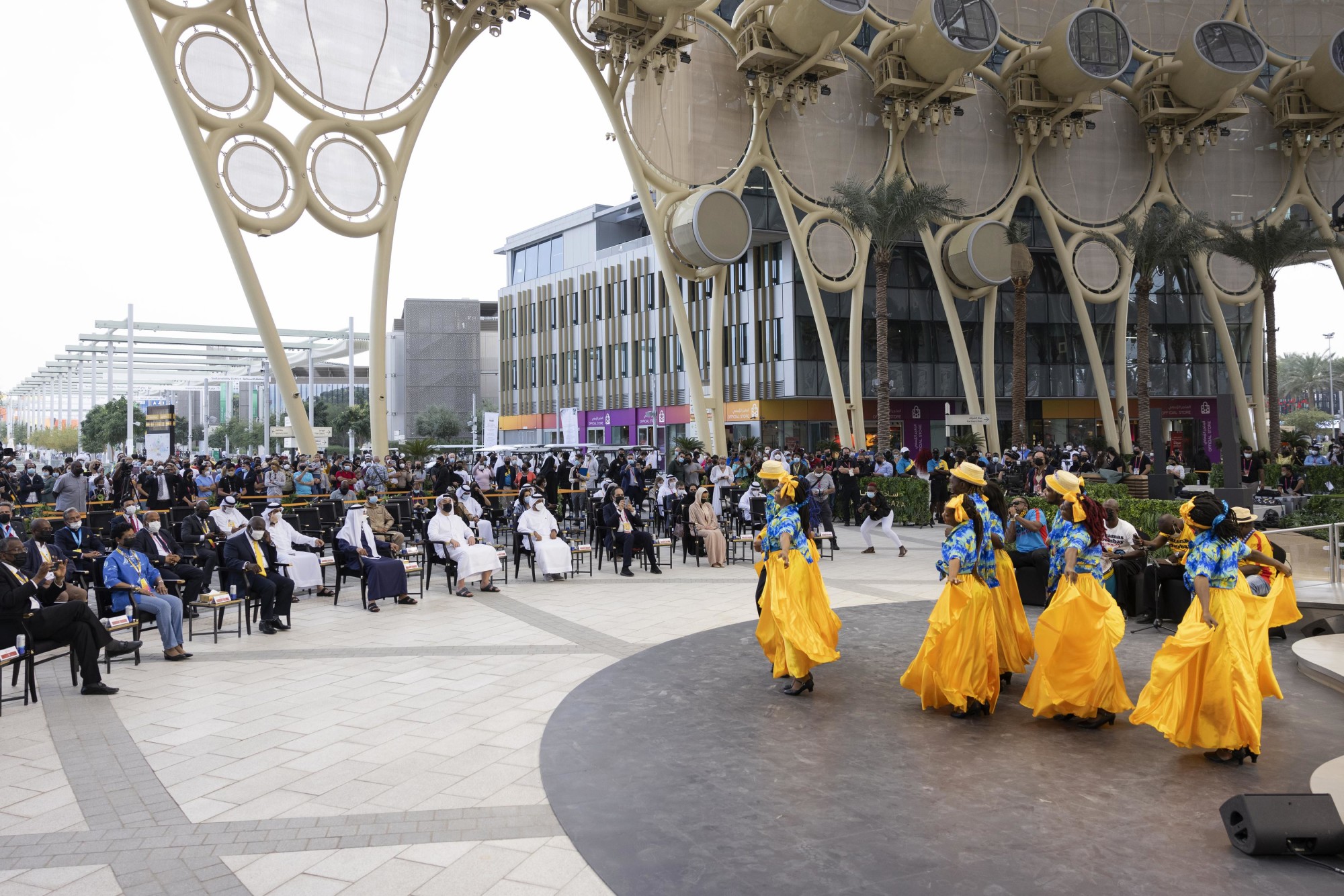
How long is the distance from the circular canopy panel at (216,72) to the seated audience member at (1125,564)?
21.6 metres

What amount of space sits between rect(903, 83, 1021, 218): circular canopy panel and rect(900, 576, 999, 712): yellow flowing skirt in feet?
107

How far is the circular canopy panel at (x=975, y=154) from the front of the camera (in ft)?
119

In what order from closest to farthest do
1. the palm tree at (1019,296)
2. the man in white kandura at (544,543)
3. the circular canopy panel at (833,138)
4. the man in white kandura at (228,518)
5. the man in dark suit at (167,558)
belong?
the man in dark suit at (167,558) → the man in white kandura at (228,518) → the man in white kandura at (544,543) → the circular canopy panel at (833,138) → the palm tree at (1019,296)

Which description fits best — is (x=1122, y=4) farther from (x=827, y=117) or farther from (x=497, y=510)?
(x=497, y=510)

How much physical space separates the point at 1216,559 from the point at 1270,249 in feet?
124

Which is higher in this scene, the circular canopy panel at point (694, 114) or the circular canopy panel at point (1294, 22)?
the circular canopy panel at point (1294, 22)

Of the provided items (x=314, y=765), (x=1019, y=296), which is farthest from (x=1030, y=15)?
(x=314, y=765)

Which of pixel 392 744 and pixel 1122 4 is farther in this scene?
pixel 1122 4

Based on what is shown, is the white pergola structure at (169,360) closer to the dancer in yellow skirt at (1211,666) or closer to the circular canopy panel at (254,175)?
the circular canopy panel at (254,175)

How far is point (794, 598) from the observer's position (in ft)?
23.4

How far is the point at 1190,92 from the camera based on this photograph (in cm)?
3741

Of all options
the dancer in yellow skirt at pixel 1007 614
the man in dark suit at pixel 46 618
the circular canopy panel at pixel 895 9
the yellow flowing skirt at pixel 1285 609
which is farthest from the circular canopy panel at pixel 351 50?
the yellow flowing skirt at pixel 1285 609

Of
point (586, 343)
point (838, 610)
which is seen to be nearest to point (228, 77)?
point (838, 610)

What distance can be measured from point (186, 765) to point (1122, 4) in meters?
45.4
